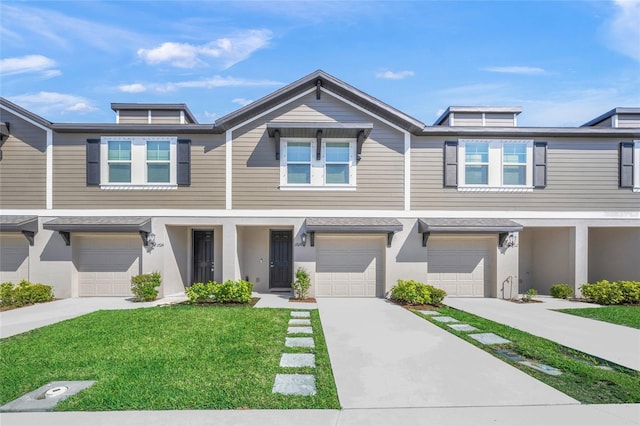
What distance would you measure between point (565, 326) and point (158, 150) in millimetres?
12698

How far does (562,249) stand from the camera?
1196cm

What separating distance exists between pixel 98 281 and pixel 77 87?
22.4 feet

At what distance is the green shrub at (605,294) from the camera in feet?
34.7

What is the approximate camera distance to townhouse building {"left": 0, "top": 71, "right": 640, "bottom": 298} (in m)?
11.1

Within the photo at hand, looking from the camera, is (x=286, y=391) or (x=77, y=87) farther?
(x=77, y=87)

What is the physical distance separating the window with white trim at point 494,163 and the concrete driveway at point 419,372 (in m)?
6.14

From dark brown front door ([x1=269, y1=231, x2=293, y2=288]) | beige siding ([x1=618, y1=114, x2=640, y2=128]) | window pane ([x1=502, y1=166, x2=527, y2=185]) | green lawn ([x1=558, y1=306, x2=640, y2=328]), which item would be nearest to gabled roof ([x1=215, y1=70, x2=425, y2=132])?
window pane ([x1=502, y1=166, x2=527, y2=185])

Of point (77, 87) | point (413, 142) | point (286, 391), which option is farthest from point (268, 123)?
point (286, 391)

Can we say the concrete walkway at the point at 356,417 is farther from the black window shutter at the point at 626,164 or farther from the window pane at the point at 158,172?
the black window shutter at the point at 626,164

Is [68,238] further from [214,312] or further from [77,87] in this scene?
[214,312]

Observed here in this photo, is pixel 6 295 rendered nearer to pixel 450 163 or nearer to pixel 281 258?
pixel 281 258

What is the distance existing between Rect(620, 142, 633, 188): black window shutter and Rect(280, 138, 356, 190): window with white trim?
934cm

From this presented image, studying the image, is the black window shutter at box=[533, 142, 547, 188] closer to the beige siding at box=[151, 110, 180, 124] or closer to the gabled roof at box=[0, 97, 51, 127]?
the beige siding at box=[151, 110, 180, 124]

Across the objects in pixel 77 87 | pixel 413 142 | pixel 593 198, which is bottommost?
pixel 593 198
